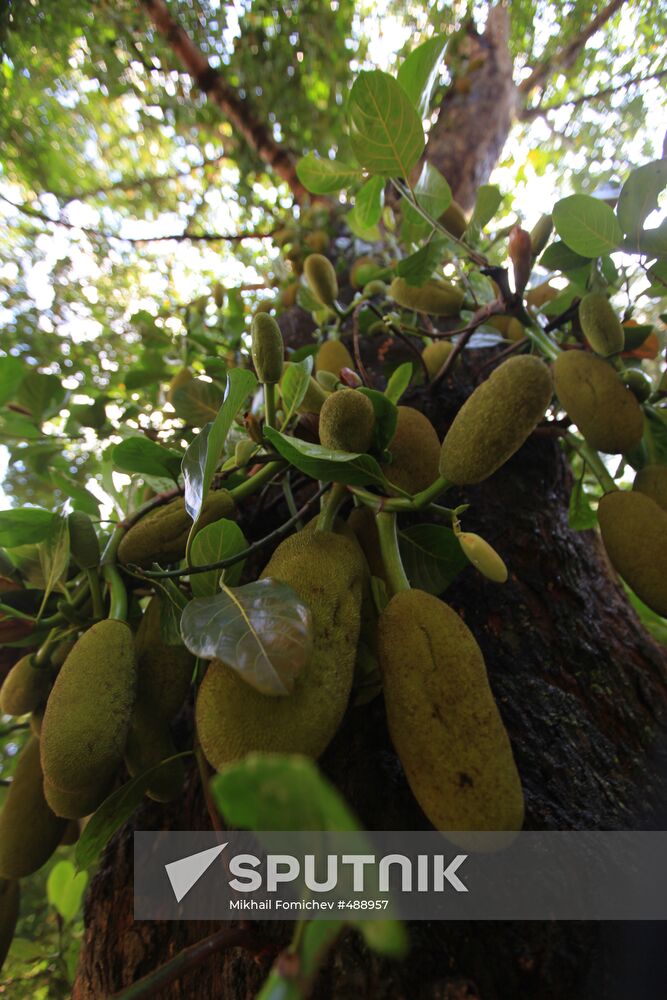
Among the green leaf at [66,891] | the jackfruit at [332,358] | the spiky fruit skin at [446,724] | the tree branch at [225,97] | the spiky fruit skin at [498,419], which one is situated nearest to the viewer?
the spiky fruit skin at [446,724]

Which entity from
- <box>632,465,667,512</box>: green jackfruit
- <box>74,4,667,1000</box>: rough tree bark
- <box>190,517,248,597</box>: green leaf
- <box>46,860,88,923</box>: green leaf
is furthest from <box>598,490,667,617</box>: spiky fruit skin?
<box>46,860,88,923</box>: green leaf

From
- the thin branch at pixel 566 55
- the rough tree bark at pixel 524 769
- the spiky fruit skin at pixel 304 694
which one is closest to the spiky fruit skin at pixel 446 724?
the spiky fruit skin at pixel 304 694

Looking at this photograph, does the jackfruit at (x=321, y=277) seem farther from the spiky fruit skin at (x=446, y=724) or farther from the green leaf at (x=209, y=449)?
the spiky fruit skin at (x=446, y=724)

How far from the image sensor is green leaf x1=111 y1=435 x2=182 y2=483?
0.72 metres

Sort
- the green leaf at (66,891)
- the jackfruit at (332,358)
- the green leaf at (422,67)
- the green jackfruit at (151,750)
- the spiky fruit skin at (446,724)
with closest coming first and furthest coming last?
1. the spiky fruit skin at (446,724)
2. the green jackfruit at (151,750)
3. the green leaf at (422,67)
4. the jackfruit at (332,358)
5. the green leaf at (66,891)

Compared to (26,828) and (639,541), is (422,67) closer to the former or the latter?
(639,541)

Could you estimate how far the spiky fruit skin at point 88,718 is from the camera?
46 cm

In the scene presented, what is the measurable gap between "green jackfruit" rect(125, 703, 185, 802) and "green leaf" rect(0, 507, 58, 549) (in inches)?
9.9

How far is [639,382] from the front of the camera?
0.73 meters

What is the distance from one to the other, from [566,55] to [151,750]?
122 inches

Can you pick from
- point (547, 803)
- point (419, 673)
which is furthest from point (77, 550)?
point (547, 803)

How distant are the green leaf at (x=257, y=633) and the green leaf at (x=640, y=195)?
0.64 m

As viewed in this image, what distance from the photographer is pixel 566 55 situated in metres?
2.45

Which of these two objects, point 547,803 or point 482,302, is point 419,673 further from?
point 482,302
